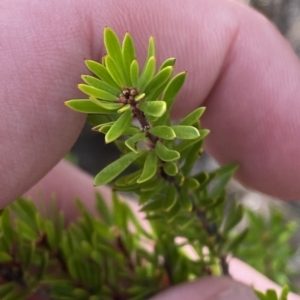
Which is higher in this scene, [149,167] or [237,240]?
[149,167]

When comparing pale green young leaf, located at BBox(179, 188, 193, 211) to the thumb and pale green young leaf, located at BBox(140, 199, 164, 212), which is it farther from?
the thumb

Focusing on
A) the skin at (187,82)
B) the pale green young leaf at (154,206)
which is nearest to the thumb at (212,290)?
the skin at (187,82)

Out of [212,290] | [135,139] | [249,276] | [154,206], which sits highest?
[135,139]

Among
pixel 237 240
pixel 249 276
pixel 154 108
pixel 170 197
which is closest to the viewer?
pixel 154 108

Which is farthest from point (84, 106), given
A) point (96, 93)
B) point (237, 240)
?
point (237, 240)

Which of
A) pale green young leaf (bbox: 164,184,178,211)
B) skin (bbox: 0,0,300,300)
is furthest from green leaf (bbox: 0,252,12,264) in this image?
pale green young leaf (bbox: 164,184,178,211)

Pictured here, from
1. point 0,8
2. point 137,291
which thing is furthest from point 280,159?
point 0,8

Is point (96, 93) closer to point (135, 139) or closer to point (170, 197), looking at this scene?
point (135, 139)
